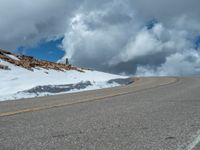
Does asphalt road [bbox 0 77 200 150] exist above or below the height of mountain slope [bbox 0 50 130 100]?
below

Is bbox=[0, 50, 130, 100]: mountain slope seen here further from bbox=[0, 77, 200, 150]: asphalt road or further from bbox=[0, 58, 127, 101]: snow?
bbox=[0, 77, 200, 150]: asphalt road

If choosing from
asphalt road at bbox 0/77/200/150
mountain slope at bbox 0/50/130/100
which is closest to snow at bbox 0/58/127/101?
mountain slope at bbox 0/50/130/100

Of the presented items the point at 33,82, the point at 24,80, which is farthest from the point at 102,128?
the point at 24,80

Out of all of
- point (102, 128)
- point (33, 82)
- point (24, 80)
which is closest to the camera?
point (102, 128)

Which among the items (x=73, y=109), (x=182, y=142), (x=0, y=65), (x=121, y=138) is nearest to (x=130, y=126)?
(x=121, y=138)

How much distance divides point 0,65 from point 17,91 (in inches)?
337

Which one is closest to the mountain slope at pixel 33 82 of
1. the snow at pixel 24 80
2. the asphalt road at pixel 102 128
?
the snow at pixel 24 80

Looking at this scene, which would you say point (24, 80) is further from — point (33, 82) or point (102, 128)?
point (102, 128)

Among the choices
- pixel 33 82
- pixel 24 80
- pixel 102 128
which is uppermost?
pixel 24 80

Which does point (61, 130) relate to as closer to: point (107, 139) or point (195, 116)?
point (107, 139)

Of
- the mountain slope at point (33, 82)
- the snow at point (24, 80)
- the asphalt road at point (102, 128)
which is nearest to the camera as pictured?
the asphalt road at point (102, 128)

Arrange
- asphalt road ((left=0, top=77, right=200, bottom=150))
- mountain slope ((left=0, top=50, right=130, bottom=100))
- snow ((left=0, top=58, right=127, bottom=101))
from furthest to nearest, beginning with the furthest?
mountain slope ((left=0, top=50, right=130, bottom=100)) < snow ((left=0, top=58, right=127, bottom=101)) < asphalt road ((left=0, top=77, right=200, bottom=150))

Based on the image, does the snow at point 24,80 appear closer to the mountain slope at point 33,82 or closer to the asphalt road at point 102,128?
the mountain slope at point 33,82

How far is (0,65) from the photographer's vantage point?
2686 centimetres
